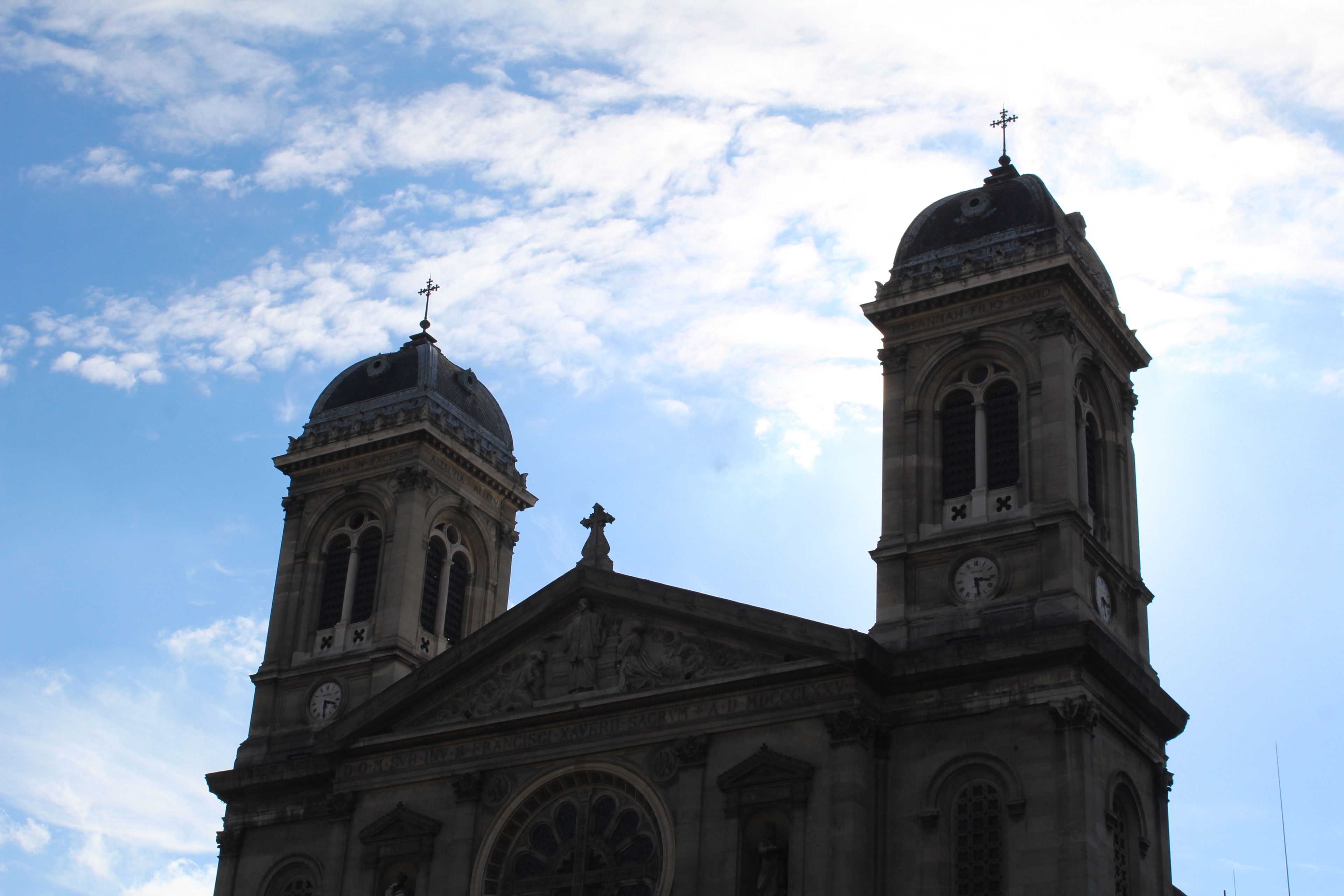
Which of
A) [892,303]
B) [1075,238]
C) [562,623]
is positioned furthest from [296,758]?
[1075,238]

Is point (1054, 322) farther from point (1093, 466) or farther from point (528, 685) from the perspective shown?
point (528, 685)

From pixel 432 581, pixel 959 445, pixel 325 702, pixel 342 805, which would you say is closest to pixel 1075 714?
pixel 959 445

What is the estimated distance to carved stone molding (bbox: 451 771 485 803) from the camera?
40.3 meters

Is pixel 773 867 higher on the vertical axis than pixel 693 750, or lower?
lower

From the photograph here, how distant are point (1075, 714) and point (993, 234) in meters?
12.9

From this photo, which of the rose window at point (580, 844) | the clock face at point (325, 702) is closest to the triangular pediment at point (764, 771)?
the rose window at point (580, 844)

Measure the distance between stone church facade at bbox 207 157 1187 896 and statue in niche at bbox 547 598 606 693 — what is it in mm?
65

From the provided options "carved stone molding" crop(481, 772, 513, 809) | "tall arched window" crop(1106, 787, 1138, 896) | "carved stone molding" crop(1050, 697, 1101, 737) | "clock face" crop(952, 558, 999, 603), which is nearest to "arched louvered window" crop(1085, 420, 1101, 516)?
"clock face" crop(952, 558, 999, 603)

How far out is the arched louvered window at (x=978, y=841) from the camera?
3516 centimetres

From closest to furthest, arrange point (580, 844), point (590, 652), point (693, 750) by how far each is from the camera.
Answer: point (693, 750)
point (580, 844)
point (590, 652)

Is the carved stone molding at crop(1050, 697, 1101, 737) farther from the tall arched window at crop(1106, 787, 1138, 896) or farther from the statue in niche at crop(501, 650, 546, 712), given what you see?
the statue in niche at crop(501, 650, 546, 712)

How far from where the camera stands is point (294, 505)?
50.4 meters

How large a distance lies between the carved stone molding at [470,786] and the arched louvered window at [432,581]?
28.2 feet

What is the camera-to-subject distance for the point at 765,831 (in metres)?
36.8
